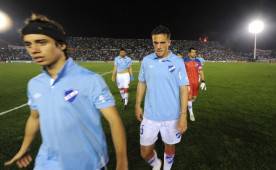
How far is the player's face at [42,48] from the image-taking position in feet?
7.52

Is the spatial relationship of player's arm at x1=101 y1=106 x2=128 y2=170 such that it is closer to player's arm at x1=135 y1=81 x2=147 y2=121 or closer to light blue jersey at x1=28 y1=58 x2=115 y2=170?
light blue jersey at x1=28 y1=58 x2=115 y2=170

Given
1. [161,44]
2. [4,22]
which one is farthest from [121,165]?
[4,22]

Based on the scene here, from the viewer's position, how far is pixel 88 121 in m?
2.38

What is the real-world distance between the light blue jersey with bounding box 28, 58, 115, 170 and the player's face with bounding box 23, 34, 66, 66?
0.43ft

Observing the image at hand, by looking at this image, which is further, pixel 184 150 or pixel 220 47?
pixel 220 47

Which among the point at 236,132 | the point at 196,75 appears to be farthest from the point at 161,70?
the point at 196,75

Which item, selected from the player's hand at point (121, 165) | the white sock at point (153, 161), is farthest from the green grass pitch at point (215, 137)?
the player's hand at point (121, 165)

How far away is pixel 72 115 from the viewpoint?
230cm

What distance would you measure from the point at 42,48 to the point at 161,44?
8.52 feet

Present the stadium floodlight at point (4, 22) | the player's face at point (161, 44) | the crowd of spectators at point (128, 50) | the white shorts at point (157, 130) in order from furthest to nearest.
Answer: the crowd of spectators at point (128, 50) < the stadium floodlight at point (4, 22) < the white shorts at point (157, 130) < the player's face at point (161, 44)

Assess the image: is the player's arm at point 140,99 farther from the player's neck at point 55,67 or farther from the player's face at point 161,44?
the player's neck at point 55,67

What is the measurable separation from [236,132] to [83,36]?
80.2m

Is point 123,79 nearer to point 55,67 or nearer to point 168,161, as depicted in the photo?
point 168,161

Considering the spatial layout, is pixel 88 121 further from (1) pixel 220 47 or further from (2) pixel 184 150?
(1) pixel 220 47
